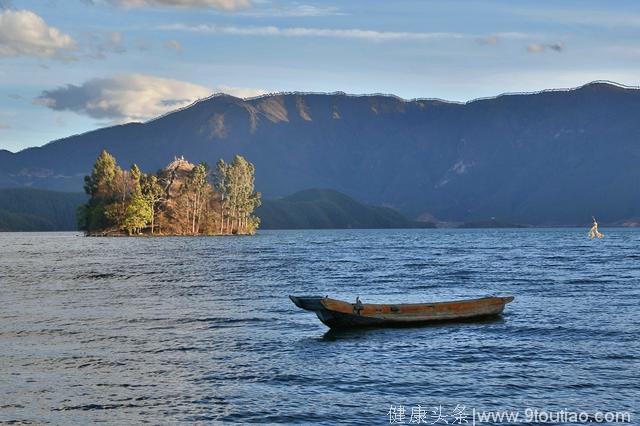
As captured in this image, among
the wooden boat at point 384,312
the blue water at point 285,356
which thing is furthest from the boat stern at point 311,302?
the blue water at point 285,356

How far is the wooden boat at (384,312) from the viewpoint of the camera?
5075 centimetres

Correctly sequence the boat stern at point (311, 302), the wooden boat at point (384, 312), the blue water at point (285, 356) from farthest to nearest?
the wooden boat at point (384, 312) → the boat stern at point (311, 302) → the blue water at point (285, 356)

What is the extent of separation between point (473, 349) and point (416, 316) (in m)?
8.54

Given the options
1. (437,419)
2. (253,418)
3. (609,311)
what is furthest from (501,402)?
(609,311)

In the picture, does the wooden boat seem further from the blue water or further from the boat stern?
the blue water

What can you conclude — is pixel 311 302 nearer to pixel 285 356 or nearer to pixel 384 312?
pixel 384 312

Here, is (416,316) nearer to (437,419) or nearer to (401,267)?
(437,419)

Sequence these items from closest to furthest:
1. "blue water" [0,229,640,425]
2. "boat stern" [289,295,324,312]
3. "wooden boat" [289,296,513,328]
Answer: "blue water" [0,229,640,425], "boat stern" [289,295,324,312], "wooden boat" [289,296,513,328]

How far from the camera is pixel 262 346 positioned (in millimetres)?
46469

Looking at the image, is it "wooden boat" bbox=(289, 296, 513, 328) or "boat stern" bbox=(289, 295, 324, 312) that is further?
"wooden boat" bbox=(289, 296, 513, 328)

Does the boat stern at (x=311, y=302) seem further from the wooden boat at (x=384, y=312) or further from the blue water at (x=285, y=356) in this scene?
the blue water at (x=285, y=356)

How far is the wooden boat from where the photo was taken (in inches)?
1998

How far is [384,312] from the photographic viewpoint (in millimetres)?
52531

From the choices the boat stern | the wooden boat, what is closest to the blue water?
the wooden boat
